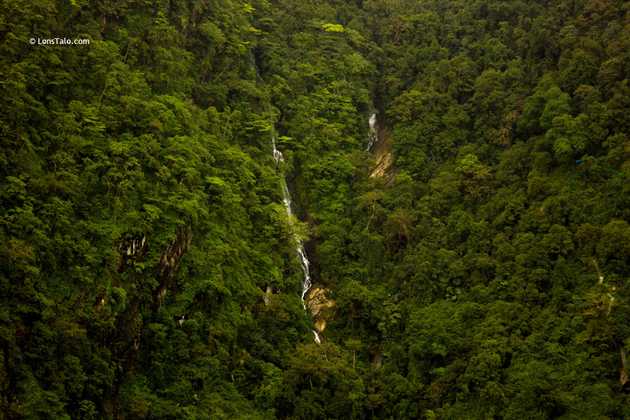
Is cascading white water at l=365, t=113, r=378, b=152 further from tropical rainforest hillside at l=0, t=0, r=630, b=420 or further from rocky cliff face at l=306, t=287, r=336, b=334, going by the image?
rocky cliff face at l=306, t=287, r=336, b=334

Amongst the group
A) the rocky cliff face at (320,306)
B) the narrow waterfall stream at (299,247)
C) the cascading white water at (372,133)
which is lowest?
the rocky cliff face at (320,306)

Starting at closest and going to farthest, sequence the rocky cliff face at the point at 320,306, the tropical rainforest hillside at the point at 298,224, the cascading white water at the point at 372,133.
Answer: the tropical rainforest hillside at the point at 298,224, the rocky cliff face at the point at 320,306, the cascading white water at the point at 372,133

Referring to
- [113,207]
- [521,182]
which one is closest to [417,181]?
[521,182]

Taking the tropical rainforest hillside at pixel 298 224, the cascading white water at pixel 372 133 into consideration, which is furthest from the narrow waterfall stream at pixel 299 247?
the cascading white water at pixel 372 133

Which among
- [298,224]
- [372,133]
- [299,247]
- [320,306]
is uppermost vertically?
[372,133]

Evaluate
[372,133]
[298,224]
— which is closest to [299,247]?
[298,224]

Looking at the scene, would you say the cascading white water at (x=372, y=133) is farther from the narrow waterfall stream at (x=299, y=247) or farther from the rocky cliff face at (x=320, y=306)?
the rocky cliff face at (x=320, y=306)

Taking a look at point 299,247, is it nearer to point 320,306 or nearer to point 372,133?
point 320,306

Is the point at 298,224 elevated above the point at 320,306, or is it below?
above

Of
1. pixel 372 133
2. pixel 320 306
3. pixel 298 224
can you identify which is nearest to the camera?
pixel 320 306

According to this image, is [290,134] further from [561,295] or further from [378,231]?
[561,295]
